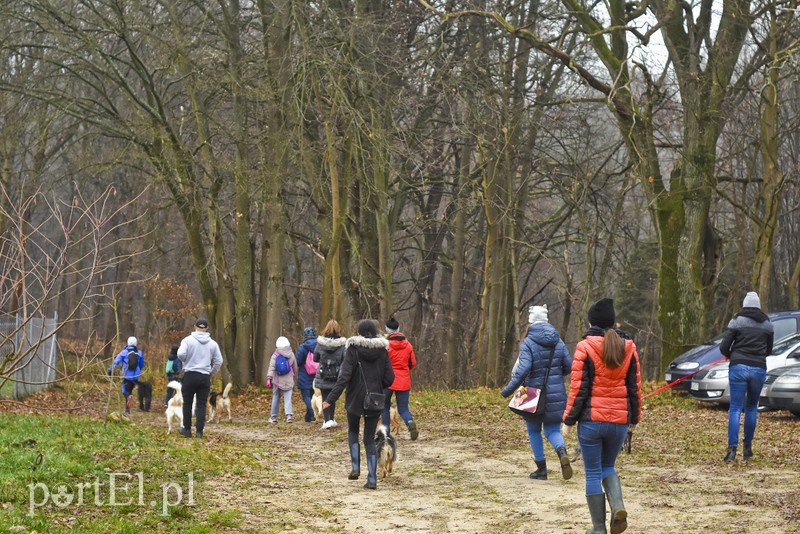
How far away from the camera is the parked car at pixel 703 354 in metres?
21.1

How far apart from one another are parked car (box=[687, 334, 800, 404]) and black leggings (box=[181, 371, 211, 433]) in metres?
9.48

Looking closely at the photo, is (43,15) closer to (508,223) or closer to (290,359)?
(290,359)

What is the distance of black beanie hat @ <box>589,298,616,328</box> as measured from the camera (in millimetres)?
8219

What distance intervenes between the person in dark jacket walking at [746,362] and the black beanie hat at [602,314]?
4.39 metres

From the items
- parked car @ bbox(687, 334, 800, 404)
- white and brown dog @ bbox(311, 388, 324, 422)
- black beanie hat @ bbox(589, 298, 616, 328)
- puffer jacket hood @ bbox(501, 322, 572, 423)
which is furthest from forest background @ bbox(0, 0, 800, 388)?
black beanie hat @ bbox(589, 298, 616, 328)

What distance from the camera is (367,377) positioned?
11.2 m

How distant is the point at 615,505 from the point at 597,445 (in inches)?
17.9

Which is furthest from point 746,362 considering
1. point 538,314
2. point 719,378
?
point 719,378

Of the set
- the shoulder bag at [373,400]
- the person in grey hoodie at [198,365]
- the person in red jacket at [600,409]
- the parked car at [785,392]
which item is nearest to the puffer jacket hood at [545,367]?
the shoulder bag at [373,400]

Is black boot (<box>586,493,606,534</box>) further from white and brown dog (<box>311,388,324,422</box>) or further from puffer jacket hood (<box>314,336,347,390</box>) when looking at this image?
white and brown dog (<box>311,388,324,422</box>)

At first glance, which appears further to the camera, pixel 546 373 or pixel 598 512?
pixel 546 373

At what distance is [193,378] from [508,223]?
17.6 meters

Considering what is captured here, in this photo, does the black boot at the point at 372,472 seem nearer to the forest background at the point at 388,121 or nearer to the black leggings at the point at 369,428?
the black leggings at the point at 369,428

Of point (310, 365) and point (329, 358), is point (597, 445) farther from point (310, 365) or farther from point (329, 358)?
point (310, 365)
